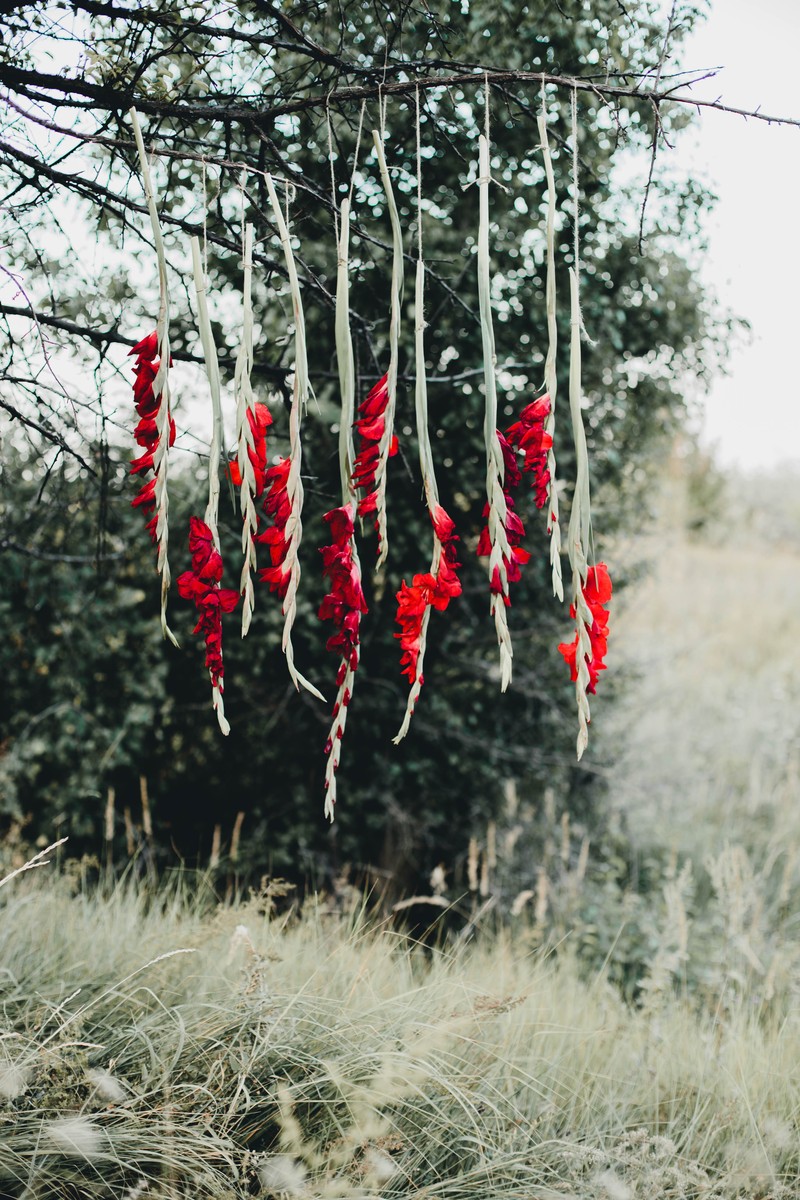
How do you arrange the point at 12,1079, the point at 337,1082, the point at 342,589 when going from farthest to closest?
the point at 337,1082, the point at 12,1079, the point at 342,589

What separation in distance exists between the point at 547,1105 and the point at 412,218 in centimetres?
261

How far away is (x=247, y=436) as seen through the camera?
4.14 feet

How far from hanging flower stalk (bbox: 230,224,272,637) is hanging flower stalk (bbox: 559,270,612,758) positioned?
44 centimetres

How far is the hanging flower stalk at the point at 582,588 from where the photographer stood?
1.24 m

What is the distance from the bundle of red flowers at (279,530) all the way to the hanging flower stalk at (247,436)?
0.02m

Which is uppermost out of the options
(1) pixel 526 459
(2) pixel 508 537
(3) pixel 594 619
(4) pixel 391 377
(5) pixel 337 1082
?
(4) pixel 391 377

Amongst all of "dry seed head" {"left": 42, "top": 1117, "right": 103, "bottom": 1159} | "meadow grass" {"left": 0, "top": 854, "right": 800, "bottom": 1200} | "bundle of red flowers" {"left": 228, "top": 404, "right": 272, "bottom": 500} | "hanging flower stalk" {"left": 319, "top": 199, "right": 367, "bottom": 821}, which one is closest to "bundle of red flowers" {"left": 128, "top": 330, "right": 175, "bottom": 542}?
"bundle of red flowers" {"left": 228, "top": 404, "right": 272, "bottom": 500}

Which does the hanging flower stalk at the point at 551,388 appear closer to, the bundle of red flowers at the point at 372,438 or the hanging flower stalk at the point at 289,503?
the bundle of red flowers at the point at 372,438

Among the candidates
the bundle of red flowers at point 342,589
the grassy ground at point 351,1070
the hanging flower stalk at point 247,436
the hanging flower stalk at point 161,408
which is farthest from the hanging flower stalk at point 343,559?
the grassy ground at point 351,1070

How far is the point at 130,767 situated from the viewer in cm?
396

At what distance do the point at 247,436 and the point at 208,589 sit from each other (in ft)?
0.75

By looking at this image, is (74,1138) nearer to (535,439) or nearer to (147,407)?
(147,407)

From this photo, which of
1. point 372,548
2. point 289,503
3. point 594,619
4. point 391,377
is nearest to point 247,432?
point 289,503

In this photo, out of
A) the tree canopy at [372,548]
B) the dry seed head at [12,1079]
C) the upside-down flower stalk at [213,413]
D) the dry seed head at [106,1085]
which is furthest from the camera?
the tree canopy at [372,548]
